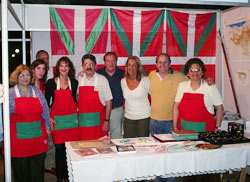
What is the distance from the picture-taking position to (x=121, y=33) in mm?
4449

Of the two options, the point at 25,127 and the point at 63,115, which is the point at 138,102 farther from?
the point at 25,127

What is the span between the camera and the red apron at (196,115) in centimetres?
297

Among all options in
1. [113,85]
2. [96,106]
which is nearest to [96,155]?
[96,106]

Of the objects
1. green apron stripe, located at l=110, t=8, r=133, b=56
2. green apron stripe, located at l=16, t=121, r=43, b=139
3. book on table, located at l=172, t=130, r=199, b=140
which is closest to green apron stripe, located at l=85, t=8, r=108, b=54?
green apron stripe, located at l=110, t=8, r=133, b=56

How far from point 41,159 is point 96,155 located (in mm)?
945

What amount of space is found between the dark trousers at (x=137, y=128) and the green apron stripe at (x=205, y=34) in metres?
1.94

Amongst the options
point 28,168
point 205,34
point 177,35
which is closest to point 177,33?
point 177,35

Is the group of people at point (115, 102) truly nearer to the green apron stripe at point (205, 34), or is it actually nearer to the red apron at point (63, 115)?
the red apron at point (63, 115)

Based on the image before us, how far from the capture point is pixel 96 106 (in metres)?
3.44

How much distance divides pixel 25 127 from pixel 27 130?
1.4 inches

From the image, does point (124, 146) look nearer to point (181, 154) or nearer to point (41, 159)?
point (181, 154)

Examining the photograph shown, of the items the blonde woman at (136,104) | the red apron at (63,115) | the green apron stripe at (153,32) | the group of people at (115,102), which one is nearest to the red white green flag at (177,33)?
the green apron stripe at (153,32)

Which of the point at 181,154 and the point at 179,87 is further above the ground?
the point at 179,87

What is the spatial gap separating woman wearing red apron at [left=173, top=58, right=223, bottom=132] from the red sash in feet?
3.38
